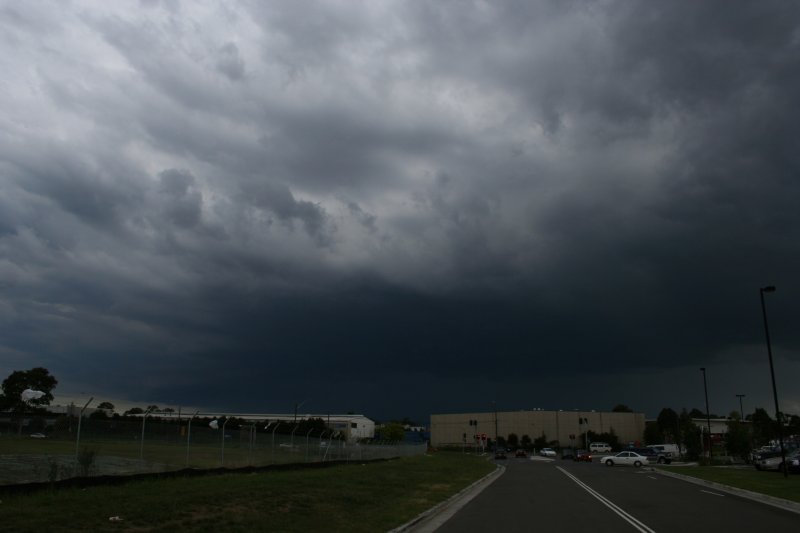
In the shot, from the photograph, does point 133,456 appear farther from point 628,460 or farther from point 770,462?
point 628,460

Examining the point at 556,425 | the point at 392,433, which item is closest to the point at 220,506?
the point at 392,433

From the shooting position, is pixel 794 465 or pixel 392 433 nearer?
pixel 794 465

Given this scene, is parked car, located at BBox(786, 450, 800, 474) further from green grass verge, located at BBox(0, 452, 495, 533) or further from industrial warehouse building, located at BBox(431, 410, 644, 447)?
industrial warehouse building, located at BBox(431, 410, 644, 447)

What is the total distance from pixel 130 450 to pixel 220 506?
1554cm

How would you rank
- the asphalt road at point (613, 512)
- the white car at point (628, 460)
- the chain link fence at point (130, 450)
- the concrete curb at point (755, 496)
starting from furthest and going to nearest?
the white car at point (628, 460)
the concrete curb at point (755, 496)
the chain link fence at point (130, 450)
the asphalt road at point (613, 512)

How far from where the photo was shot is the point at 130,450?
30281 mm

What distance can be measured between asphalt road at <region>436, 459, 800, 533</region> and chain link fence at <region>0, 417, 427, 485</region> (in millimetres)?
10539

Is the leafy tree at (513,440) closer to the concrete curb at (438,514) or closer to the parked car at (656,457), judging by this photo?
the parked car at (656,457)

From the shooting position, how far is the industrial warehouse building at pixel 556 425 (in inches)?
5960

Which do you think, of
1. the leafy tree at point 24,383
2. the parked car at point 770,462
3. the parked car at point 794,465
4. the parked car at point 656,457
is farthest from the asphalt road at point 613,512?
the leafy tree at point 24,383

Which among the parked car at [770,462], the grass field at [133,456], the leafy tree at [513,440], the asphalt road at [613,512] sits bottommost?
the leafy tree at [513,440]

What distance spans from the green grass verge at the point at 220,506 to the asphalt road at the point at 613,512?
2.31 m

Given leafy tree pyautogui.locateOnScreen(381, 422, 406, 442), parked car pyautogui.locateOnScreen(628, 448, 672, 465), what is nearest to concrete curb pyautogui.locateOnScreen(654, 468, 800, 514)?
parked car pyautogui.locateOnScreen(628, 448, 672, 465)

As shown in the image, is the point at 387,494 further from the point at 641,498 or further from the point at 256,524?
the point at 256,524
